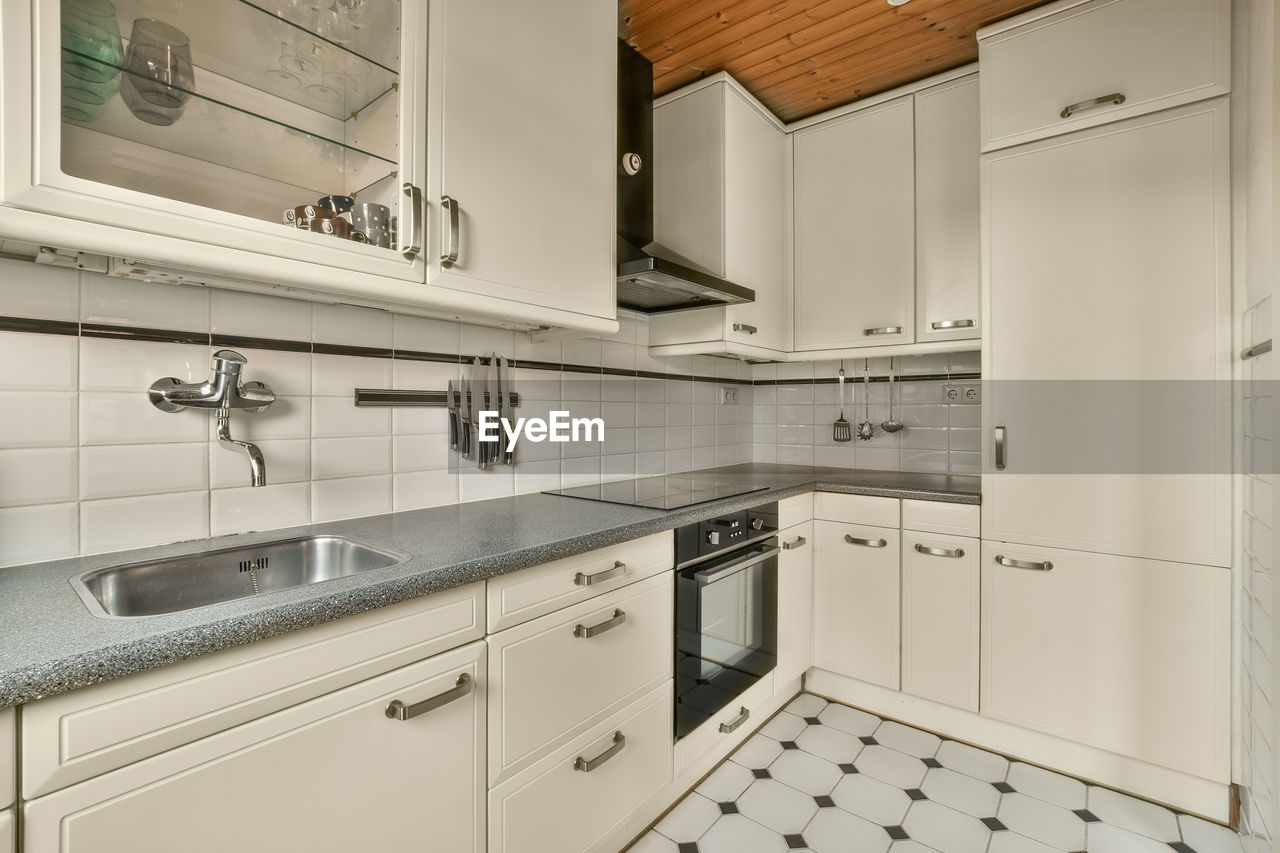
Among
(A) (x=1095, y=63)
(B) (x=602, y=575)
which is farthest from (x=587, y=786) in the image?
(A) (x=1095, y=63)

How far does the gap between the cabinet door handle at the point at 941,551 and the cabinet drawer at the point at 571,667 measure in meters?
1.02

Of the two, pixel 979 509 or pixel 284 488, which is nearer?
pixel 284 488

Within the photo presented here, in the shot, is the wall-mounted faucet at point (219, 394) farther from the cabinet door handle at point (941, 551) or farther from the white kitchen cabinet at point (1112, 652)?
the white kitchen cabinet at point (1112, 652)

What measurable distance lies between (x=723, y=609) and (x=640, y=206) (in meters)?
1.39

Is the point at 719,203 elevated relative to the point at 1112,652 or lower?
elevated

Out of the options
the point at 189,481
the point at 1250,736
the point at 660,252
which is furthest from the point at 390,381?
the point at 1250,736

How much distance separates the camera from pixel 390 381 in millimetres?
1543

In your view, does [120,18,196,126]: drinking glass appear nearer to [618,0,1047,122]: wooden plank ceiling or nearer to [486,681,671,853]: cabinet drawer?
[618,0,1047,122]: wooden plank ceiling

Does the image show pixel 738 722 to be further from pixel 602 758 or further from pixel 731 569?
pixel 602 758

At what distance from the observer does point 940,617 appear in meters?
2.01

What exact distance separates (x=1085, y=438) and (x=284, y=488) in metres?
2.22

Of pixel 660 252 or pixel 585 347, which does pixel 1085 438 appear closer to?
pixel 660 252

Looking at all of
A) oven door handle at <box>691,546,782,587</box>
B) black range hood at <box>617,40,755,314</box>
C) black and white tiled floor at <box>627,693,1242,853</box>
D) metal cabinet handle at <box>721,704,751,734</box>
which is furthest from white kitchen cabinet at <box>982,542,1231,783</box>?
black range hood at <box>617,40,755,314</box>

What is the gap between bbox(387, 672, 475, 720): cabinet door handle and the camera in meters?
0.97
